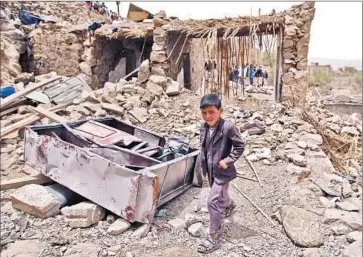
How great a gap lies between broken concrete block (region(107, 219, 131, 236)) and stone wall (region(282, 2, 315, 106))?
5.01 m

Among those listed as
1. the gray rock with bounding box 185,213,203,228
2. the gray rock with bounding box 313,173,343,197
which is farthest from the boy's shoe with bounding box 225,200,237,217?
the gray rock with bounding box 313,173,343,197

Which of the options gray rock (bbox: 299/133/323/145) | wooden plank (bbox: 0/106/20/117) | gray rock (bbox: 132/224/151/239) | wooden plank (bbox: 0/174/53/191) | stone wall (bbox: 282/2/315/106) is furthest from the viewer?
stone wall (bbox: 282/2/315/106)

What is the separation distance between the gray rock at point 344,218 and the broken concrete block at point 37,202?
2724mm

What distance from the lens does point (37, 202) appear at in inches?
128

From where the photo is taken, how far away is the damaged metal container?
2.96 m

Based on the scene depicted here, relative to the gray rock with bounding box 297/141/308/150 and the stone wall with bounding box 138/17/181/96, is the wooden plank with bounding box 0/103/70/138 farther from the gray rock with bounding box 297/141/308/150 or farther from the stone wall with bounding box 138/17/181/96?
the gray rock with bounding box 297/141/308/150

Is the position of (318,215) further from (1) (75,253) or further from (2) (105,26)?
(2) (105,26)

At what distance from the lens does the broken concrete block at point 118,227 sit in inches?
117

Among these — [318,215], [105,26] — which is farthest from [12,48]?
[318,215]

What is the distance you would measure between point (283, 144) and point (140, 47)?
6520mm

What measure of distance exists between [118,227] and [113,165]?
0.58 meters

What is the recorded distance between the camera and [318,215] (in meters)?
3.30

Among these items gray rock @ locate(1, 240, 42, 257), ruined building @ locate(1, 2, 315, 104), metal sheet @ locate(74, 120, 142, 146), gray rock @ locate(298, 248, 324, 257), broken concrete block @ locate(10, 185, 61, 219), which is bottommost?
gray rock @ locate(1, 240, 42, 257)

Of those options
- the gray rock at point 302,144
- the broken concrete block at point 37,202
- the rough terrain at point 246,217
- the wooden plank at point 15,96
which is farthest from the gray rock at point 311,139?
the wooden plank at point 15,96
